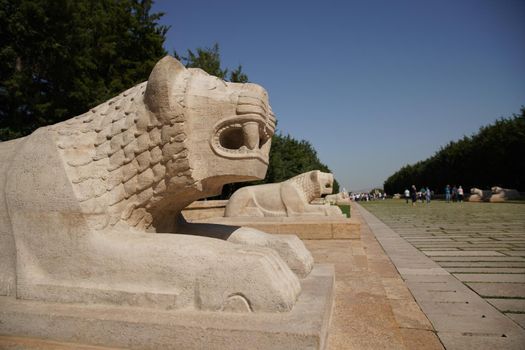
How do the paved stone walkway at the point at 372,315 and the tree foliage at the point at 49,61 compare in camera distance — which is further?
the tree foliage at the point at 49,61

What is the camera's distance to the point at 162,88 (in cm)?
210

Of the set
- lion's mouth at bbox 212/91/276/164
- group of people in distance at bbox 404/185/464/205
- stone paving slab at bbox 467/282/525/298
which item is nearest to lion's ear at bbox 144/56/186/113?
lion's mouth at bbox 212/91/276/164

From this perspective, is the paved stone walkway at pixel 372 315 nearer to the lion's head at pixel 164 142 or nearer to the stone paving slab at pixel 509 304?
the stone paving slab at pixel 509 304

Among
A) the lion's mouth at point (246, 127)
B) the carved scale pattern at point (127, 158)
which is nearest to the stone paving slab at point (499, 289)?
the lion's mouth at point (246, 127)

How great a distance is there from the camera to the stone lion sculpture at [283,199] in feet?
25.2

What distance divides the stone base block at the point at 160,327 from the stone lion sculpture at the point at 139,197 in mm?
76

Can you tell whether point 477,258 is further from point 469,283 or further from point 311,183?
point 311,183

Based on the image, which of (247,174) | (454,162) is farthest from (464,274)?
(454,162)

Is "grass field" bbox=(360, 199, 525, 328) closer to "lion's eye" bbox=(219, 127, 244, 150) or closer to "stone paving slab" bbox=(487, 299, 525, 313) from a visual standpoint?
"stone paving slab" bbox=(487, 299, 525, 313)

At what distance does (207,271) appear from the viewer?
1756 mm

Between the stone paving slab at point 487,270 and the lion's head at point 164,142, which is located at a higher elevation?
the lion's head at point 164,142

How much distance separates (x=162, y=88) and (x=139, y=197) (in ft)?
2.34

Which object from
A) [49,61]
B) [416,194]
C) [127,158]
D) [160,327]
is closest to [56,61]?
[49,61]

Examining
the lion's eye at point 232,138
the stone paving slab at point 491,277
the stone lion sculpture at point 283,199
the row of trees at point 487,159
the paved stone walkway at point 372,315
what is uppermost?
the row of trees at point 487,159
